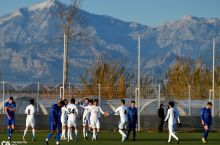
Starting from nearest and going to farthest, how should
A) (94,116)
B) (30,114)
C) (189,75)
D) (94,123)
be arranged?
(30,114) → (94,123) → (94,116) → (189,75)

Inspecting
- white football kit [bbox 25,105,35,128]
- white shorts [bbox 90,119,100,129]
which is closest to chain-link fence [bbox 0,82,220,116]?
white shorts [bbox 90,119,100,129]

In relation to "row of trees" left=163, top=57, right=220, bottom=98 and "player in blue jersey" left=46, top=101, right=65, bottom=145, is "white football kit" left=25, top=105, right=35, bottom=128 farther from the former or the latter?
"row of trees" left=163, top=57, right=220, bottom=98

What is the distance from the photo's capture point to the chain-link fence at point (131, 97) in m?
55.1

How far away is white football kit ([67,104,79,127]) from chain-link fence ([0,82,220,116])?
49.0 ft

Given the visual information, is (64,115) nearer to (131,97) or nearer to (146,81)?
(131,97)

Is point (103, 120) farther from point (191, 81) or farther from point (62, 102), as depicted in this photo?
point (191, 81)

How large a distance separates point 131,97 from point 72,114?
18841 mm

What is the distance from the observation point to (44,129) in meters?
52.7

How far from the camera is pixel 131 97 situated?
2258 inches

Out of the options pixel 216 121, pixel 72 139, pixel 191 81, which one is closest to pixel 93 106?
pixel 72 139

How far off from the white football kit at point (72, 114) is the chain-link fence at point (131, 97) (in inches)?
588

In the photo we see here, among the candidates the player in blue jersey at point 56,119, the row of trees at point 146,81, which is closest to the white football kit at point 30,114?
the player in blue jersey at point 56,119

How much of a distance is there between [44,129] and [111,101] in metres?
5.84

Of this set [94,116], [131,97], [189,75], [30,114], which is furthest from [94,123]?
[189,75]
